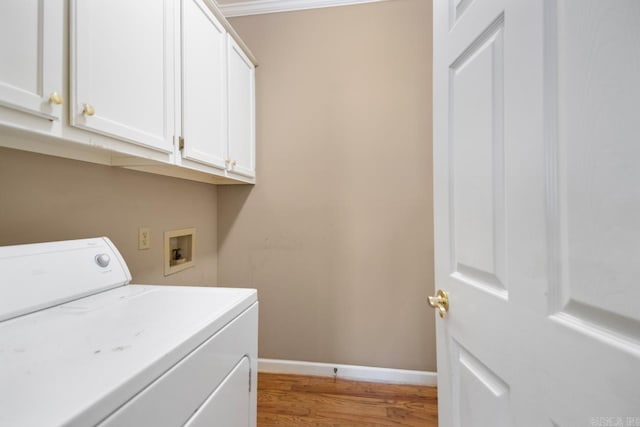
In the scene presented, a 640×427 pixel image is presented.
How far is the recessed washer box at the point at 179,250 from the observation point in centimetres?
150

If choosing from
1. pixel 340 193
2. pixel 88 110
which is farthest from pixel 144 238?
pixel 340 193

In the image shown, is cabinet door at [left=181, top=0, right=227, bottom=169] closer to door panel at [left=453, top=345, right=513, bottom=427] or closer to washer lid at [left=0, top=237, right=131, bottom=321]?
washer lid at [left=0, top=237, right=131, bottom=321]

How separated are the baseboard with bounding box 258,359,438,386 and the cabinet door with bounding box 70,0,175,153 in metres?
1.71

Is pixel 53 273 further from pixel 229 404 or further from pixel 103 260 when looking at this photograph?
pixel 229 404

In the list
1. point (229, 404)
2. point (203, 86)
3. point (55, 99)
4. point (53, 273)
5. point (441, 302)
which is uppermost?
point (203, 86)

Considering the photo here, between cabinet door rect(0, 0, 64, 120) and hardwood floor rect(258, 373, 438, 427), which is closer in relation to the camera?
cabinet door rect(0, 0, 64, 120)

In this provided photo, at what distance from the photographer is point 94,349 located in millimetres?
530

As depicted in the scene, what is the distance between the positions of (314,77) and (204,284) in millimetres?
1745

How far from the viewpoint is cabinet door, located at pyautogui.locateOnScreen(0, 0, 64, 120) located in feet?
1.89

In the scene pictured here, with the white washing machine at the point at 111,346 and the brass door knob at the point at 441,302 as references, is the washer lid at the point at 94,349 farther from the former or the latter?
the brass door knob at the point at 441,302

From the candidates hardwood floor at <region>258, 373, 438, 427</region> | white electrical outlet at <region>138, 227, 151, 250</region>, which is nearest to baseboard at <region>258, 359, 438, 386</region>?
hardwood floor at <region>258, 373, 438, 427</region>

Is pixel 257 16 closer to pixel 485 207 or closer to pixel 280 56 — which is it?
pixel 280 56

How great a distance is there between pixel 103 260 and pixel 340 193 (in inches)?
55.4

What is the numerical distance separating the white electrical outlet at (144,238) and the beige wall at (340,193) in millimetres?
693
